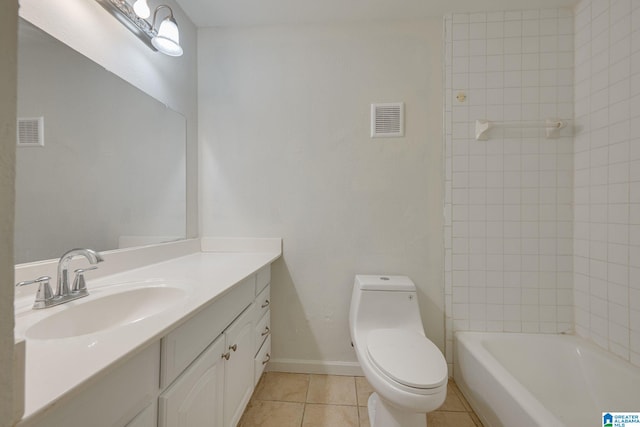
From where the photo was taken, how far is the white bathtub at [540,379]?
1170 mm

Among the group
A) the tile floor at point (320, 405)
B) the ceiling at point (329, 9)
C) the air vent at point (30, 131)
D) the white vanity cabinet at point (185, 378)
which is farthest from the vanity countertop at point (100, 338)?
the ceiling at point (329, 9)

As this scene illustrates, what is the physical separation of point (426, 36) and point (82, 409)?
2289 millimetres

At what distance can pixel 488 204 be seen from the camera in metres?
1.67

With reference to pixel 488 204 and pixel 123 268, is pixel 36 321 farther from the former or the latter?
pixel 488 204

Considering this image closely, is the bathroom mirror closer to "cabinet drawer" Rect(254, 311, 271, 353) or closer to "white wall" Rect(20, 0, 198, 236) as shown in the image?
"white wall" Rect(20, 0, 198, 236)

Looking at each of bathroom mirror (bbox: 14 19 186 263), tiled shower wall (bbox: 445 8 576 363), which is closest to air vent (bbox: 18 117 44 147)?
bathroom mirror (bbox: 14 19 186 263)

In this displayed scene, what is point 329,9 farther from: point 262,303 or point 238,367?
point 238,367

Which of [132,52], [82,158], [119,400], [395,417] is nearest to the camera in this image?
[119,400]

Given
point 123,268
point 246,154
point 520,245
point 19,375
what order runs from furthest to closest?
point 246,154, point 520,245, point 123,268, point 19,375

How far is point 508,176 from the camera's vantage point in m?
1.66

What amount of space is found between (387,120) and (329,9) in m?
0.79

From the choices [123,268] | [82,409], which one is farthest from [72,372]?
[123,268]

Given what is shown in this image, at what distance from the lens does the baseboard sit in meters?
1.75

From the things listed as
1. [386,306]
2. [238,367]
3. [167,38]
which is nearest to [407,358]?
[386,306]
